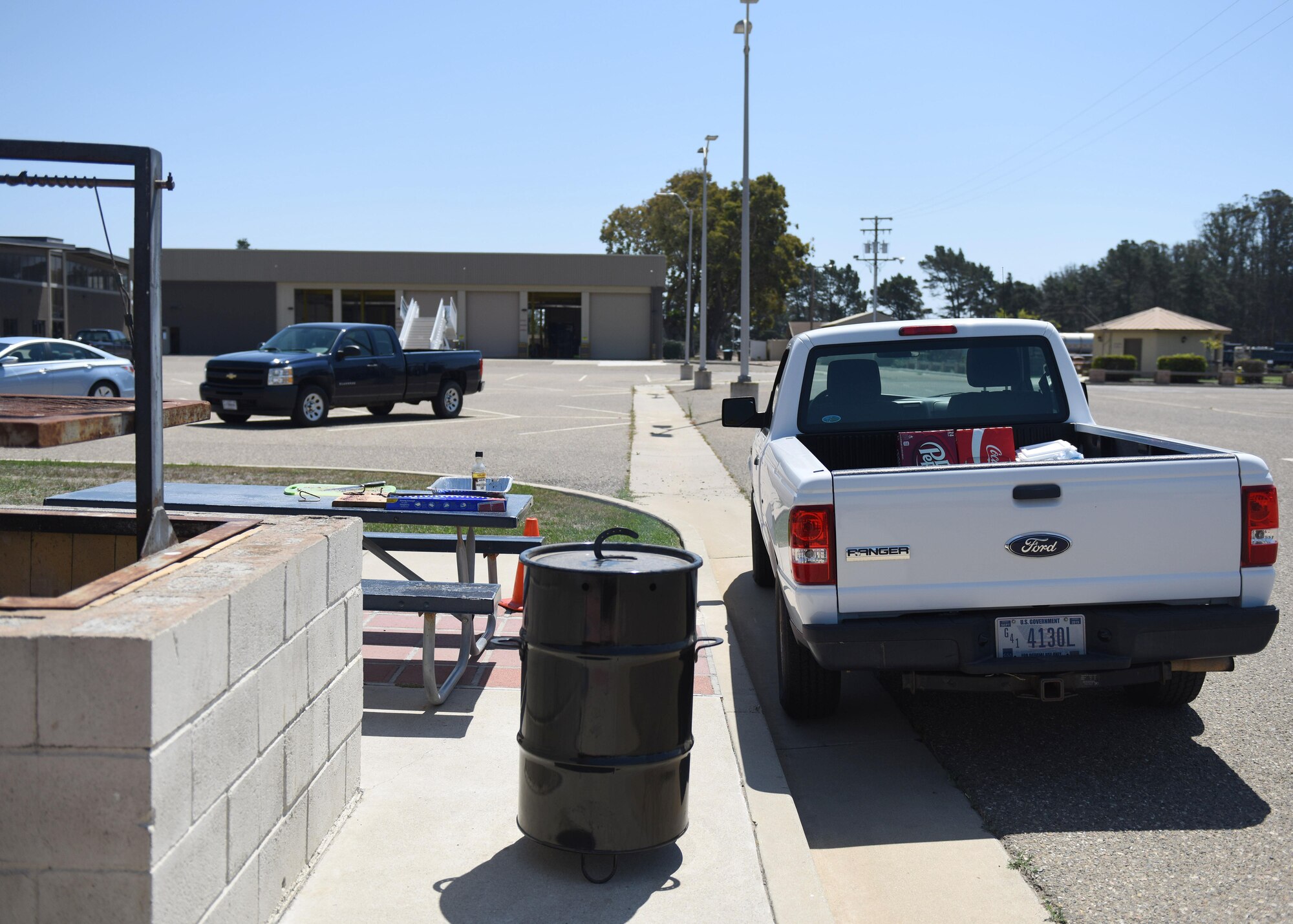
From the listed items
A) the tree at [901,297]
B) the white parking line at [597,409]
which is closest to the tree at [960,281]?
the tree at [901,297]

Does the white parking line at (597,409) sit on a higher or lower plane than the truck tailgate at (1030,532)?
higher

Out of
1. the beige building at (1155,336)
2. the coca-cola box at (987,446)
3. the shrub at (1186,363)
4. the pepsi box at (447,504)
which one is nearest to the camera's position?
the pepsi box at (447,504)

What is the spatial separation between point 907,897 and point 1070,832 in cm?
85

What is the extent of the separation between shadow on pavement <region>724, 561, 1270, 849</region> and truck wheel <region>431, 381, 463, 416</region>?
55.1 feet

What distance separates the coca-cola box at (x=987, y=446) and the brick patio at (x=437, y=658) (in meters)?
1.85

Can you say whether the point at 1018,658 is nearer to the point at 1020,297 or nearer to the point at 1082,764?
the point at 1082,764

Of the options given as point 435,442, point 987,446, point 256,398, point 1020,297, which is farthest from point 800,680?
point 1020,297

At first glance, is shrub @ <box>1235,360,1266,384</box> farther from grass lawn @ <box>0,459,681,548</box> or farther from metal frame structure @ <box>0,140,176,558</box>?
metal frame structure @ <box>0,140,176,558</box>

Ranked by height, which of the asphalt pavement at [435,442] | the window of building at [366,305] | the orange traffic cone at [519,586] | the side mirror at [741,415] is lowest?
the orange traffic cone at [519,586]

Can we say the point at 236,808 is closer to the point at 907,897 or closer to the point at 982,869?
the point at 907,897

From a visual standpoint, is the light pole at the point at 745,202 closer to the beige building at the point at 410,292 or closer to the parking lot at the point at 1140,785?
the parking lot at the point at 1140,785

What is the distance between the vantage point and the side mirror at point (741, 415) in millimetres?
7227

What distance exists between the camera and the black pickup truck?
63.1 ft

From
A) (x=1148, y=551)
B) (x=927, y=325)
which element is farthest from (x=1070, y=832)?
(x=927, y=325)
